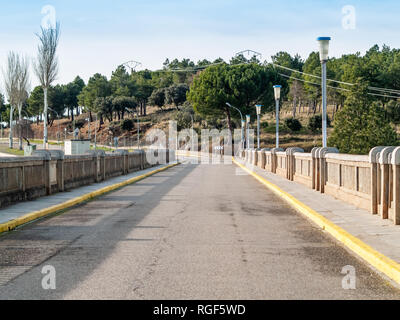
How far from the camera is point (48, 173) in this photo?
16.2 metres

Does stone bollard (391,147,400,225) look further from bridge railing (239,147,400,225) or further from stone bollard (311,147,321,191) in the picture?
stone bollard (311,147,321,191)

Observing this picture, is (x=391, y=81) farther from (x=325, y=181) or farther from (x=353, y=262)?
(x=353, y=262)

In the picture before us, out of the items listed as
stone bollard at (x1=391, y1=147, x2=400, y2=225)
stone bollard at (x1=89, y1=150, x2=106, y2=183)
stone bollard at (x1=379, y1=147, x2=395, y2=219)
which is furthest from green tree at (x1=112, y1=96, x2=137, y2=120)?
stone bollard at (x1=391, y1=147, x2=400, y2=225)

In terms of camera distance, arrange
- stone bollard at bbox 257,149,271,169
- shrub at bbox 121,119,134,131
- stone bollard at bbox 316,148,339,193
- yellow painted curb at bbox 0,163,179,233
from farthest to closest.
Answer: shrub at bbox 121,119,134,131, stone bollard at bbox 257,149,271,169, stone bollard at bbox 316,148,339,193, yellow painted curb at bbox 0,163,179,233

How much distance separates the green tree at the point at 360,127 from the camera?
69062 millimetres

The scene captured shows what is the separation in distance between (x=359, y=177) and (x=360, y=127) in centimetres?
6098

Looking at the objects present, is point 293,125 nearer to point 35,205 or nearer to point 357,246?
point 35,205

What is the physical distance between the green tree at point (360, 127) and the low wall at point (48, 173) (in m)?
50.5

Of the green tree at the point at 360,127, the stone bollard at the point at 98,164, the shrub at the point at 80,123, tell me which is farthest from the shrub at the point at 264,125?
the stone bollard at the point at 98,164

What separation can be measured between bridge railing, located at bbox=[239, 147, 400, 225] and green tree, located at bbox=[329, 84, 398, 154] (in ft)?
166

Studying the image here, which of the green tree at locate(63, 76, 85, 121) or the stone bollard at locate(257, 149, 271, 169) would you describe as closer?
the stone bollard at locate(257, 149, 271, 169)

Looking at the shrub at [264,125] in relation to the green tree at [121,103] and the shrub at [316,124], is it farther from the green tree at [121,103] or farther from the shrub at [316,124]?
the green tree at [121,103]

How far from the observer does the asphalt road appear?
19.0ft

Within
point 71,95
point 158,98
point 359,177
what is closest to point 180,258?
point 359,177
